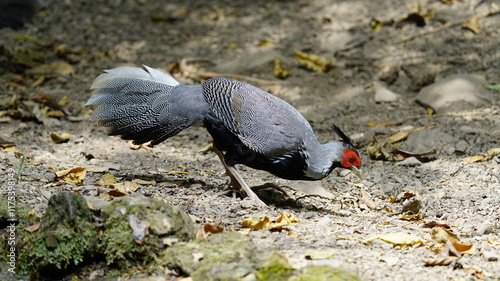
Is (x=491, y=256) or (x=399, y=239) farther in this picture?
(x=399, y=239)

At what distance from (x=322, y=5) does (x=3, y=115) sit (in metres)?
4.83

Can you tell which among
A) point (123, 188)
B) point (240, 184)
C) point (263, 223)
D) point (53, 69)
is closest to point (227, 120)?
point (240, 184)

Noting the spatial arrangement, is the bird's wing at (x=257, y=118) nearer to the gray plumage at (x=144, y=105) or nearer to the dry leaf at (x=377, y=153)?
the gray plumage at (x=144, y=105)

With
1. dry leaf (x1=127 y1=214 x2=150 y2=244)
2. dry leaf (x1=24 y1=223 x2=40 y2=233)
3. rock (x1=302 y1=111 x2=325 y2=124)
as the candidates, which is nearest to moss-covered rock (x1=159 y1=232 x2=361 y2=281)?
dry leaf (x1=127 y1=214 x2=150 y2=244)

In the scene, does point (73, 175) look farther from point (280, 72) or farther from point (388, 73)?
point (388, 73)

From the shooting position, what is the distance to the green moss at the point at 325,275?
292 centimetres

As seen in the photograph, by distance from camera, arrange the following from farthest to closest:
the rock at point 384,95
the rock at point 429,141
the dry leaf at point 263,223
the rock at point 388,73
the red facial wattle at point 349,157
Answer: the rock at point 388,73
the rock at point 384,95
the rock at point 429,141
the red facial wattle at point 349,157
the dry leaf at point 263,223

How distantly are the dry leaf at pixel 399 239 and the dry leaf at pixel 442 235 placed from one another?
0.25ft

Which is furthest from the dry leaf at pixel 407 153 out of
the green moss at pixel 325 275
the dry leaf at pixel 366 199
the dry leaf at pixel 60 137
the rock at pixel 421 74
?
the dry leaf at pixel 60 137

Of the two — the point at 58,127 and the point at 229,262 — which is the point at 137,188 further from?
the point at 58,127

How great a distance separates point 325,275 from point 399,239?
3.00ft

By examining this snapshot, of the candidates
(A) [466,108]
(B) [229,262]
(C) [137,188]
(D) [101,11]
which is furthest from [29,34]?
(B) [229,262]

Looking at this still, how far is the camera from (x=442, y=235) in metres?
3.65

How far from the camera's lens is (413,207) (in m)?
4.46
